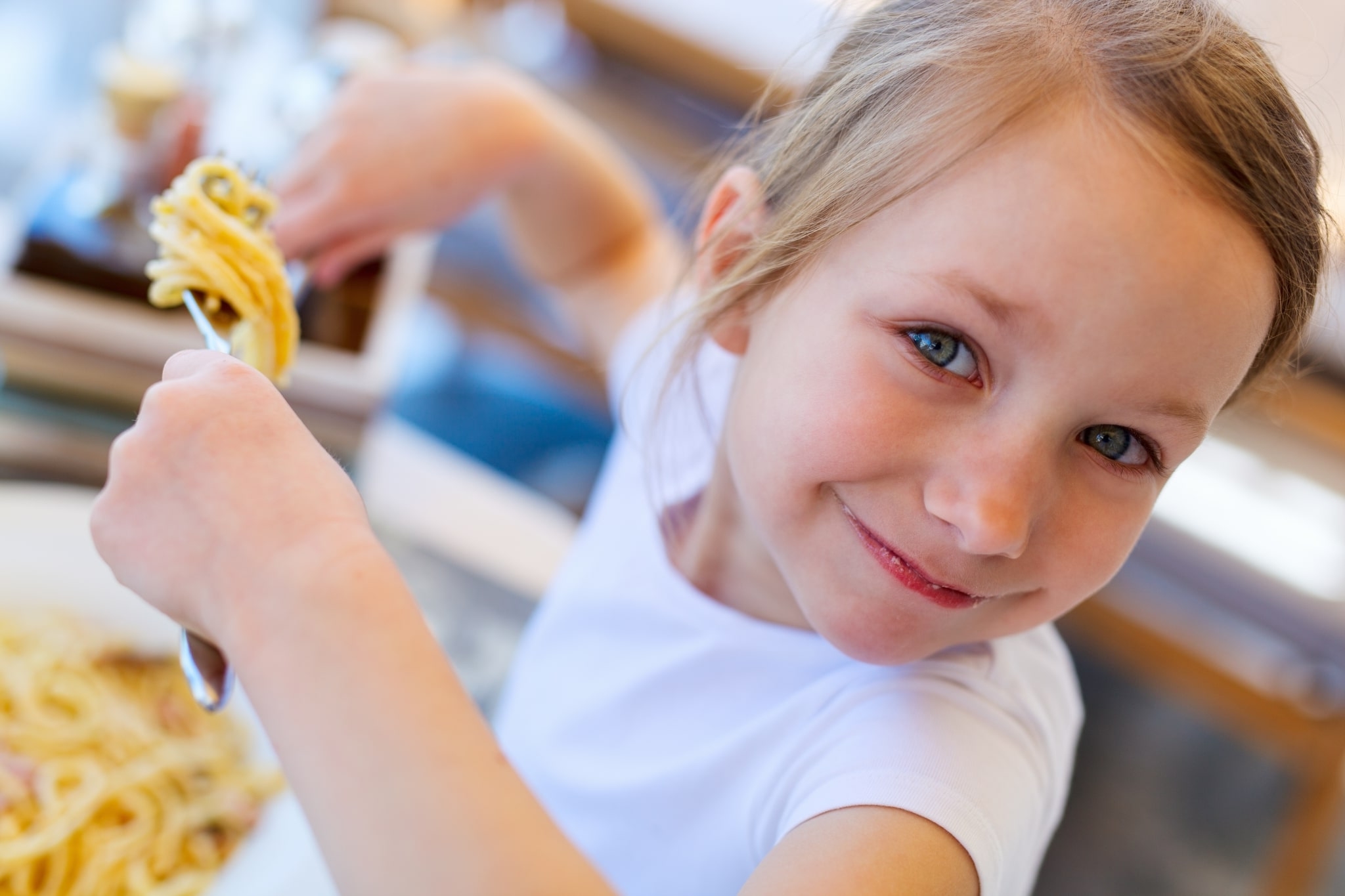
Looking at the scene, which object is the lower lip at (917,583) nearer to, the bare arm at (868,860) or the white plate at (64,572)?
the bare arm at (868,860)

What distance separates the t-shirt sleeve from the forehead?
0.64ft

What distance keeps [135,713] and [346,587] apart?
0.42 m

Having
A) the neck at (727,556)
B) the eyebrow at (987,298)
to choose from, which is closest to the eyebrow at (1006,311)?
the eyebrow at (987,298)

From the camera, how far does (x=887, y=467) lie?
0.50 m

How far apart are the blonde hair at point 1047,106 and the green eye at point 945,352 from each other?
0.21 feet

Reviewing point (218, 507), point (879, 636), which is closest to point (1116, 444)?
point (879, 636)

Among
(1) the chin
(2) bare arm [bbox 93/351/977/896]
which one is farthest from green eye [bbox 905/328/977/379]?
(2) bare arm [bbox 93/351/977/896]

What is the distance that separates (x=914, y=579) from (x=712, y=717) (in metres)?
0.22

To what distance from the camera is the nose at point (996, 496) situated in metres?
0.46

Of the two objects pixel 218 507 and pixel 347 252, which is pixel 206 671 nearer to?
pixel 218 507

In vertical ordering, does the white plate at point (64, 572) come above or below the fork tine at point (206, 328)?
below

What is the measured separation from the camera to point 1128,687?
1.93 m

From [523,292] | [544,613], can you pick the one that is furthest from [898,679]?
[523,292]

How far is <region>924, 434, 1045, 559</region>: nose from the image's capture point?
0.46 meters
